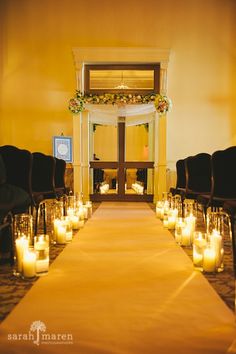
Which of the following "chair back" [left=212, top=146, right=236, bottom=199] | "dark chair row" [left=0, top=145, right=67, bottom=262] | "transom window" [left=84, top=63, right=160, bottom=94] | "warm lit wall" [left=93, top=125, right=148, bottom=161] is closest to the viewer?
"dark chair row" [left=0, top=145, right=67, bottom=262]

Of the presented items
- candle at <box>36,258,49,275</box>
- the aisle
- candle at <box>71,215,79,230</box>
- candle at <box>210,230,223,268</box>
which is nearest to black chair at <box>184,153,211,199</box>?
candle at <box>71,215,79,230</box>

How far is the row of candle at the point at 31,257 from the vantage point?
8.13 feet

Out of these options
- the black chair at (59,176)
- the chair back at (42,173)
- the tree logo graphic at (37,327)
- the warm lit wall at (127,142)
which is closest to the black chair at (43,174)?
the chair back at (42,173)

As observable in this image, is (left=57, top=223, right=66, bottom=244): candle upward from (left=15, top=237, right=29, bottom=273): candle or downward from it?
downward

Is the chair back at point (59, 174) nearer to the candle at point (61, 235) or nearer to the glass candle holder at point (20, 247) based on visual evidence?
the candle at point (61, 235)

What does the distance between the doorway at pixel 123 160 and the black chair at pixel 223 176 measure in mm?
4844

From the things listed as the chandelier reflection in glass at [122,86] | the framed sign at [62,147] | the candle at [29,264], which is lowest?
the candle at [29,264]

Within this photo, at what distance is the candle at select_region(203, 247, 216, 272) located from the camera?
2.60 m

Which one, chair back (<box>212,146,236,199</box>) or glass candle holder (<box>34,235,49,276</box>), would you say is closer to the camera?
glass candle holder (<box>34,235,49,276</box>)

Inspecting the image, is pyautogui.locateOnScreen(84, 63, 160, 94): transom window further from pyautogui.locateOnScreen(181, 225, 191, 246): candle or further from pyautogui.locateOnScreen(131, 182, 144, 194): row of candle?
pyautogui.locateOnScreen(181, 225, 191, 246): candle

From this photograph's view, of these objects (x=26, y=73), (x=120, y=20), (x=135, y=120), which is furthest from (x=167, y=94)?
(x=26, y=73)

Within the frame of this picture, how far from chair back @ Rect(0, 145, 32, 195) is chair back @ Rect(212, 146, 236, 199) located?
5.94 feet

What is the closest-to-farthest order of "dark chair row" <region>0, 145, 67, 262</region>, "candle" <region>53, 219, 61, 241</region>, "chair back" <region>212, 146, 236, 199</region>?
"dark chair row" <region>0, 145, 67, 262</region> < "chair back" <region>212, 146, 236, 199</region> < "candle" <region>53, 219, 61, 241</region>

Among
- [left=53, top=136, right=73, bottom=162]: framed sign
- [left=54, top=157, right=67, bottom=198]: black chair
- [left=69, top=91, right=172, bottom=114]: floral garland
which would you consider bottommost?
[left=54, top=157, right=67, bottom=198]: black chair
